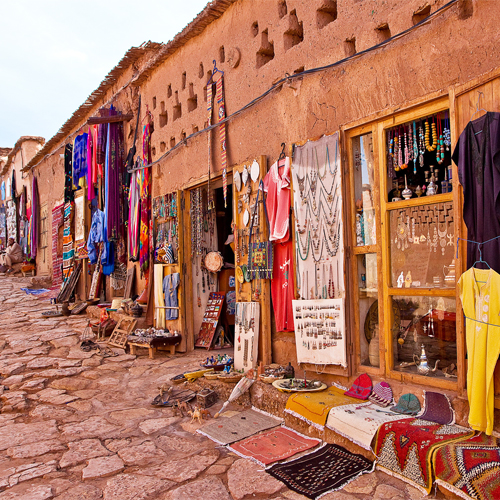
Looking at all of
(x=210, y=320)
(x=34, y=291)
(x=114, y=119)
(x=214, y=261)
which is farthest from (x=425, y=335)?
(x=34, y=291)

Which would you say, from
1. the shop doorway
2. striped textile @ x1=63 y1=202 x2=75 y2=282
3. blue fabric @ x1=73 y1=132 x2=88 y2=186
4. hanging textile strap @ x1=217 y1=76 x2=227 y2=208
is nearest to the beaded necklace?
hanging textile strap @ x1=217 y1=76 x2=227 y2=208

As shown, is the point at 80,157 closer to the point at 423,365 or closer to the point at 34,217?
the point at 34,217

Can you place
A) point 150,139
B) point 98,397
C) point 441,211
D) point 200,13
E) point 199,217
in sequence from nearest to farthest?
point 441,211 < point 98,397 < point 200,13 < point 199,217 < point 150,139

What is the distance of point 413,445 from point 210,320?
469 cm

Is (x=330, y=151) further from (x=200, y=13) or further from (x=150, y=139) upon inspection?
(x=150, y=139)

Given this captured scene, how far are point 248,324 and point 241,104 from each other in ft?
9.09

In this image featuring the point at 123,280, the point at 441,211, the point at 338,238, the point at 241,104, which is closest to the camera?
the point at 441,211

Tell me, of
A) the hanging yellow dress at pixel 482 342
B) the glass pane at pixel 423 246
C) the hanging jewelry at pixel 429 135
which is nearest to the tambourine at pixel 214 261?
the glass pane at pixel 423 246

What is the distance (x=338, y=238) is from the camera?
4.57 metres

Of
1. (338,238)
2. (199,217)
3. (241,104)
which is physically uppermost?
(241,104)

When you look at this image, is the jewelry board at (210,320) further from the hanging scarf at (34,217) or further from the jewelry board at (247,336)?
the hanging scarf at (34,217)

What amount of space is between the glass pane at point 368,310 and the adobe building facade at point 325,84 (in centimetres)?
6

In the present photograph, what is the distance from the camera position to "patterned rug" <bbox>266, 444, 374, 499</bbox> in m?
3.25

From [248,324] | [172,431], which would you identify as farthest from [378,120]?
[172,431]
